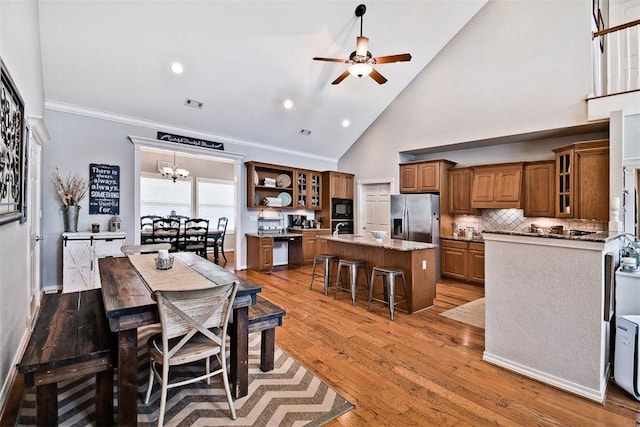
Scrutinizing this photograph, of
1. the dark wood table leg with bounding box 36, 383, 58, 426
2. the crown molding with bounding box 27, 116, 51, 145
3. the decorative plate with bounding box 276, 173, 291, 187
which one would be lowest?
the dark wood table leg with bounding box 36, 383, 58, 426

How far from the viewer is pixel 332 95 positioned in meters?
5.72

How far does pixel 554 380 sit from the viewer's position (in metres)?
2.19

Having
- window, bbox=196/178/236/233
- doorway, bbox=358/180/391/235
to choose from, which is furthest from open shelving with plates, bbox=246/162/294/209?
window, bbox=196/178/236/233

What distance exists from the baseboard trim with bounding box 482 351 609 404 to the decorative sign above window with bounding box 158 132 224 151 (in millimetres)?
5405

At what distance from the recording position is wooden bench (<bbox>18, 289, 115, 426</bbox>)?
154cm

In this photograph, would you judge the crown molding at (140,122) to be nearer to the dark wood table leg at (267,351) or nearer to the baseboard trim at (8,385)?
the baseboard trim at (8,385)

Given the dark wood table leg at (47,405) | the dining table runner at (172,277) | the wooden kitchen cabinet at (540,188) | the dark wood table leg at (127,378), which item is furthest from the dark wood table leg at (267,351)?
the wooden kitchen cabinet at (540,188)

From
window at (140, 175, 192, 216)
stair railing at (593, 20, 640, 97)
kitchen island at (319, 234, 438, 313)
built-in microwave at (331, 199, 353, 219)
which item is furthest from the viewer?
window at (140, 175, 192, 216)

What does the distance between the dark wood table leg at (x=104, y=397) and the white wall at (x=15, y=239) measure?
0.72 m

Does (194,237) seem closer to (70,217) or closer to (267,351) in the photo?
(70,217)

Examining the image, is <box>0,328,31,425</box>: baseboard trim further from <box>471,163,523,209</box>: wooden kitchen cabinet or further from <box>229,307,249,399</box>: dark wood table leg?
<box>471,163,523,209</box>: wooden kitchen cabinet

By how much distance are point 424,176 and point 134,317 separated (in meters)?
5.58

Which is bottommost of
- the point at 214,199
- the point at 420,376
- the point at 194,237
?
the point at 420,376

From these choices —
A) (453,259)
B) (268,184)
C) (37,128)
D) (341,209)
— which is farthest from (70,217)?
(453,259)
